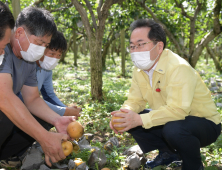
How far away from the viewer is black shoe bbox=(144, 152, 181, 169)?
2412 millimetres

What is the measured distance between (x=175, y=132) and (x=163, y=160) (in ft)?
2.18

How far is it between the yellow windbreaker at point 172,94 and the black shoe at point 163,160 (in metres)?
0.59

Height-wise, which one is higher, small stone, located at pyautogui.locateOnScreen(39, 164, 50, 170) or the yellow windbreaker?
the yellow windbreaker

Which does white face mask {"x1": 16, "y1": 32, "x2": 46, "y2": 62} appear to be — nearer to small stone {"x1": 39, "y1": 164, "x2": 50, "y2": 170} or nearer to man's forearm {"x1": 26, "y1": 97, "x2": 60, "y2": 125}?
man's forearm {"x1": 26, "y1": 97, "x2": 60, "y2": 125}

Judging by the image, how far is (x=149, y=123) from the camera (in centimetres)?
207

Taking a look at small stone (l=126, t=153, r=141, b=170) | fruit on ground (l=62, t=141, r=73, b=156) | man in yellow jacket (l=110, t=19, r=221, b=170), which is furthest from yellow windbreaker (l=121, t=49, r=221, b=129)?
fruit on ground (l=62, t=141, r=73, b=156)

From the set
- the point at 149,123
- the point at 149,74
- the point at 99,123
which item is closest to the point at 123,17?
the point at 99,123

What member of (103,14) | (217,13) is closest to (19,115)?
(103,14)

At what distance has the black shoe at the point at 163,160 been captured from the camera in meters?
2.41

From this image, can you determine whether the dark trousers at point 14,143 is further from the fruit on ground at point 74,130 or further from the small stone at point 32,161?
the fruit on ground at point 74,130

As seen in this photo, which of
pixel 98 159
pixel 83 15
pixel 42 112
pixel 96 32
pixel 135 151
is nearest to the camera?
pixel 98 159

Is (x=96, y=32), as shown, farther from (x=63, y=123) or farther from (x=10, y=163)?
(x=10, y=163)

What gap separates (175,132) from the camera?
1948mm

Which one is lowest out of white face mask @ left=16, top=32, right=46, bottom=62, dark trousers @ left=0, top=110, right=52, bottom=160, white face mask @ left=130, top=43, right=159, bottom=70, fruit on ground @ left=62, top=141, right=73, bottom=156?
dark trousers @ left=0, top=110, right=52, bottom=160
